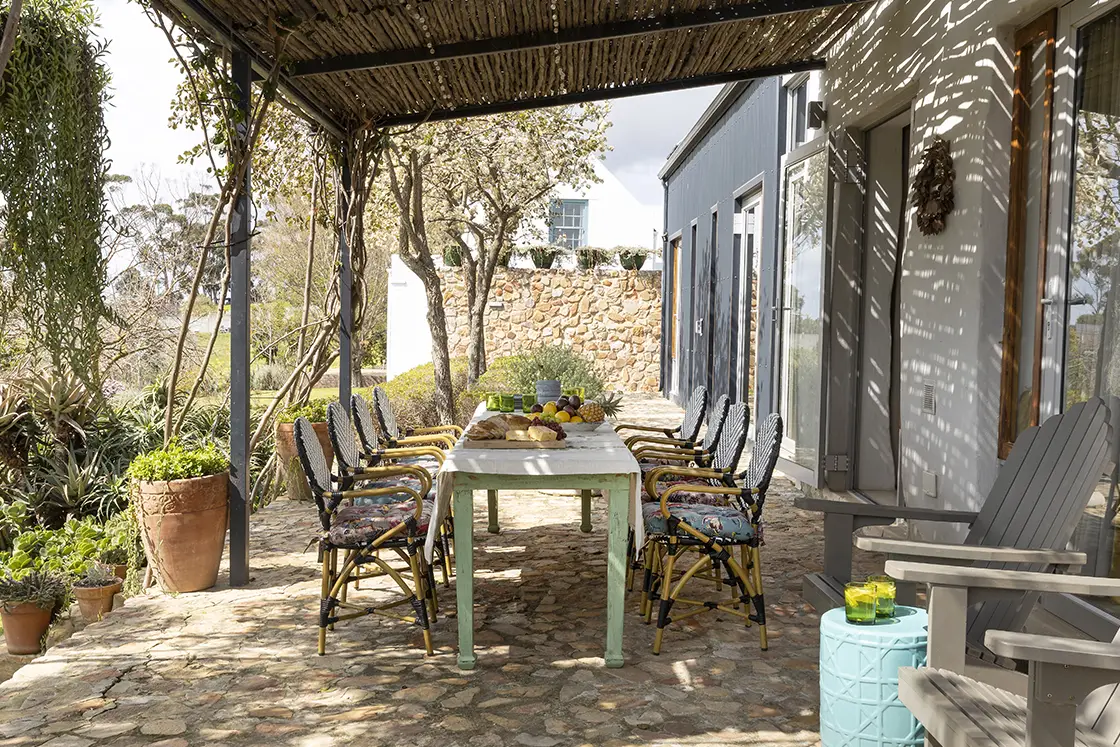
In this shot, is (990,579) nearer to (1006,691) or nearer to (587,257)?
(1006,691)

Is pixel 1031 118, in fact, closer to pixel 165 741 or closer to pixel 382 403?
pixel 382 403

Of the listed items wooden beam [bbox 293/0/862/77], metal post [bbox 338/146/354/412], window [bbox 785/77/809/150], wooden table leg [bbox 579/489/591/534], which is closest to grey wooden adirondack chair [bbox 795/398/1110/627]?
wooden table leg [bbox 579/489/591/534]

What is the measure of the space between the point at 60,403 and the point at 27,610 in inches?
109

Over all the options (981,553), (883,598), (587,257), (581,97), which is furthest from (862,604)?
(587,257)

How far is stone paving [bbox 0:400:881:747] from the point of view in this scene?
120 inches

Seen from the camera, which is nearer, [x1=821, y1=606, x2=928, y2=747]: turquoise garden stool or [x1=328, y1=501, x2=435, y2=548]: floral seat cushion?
[x1=821, y1=606, x2=928, y2=747]: turquoise garden stool

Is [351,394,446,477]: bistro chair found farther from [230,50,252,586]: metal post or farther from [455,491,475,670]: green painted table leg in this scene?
[455,491,475,670]: green painted table leg

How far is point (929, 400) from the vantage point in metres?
4.98

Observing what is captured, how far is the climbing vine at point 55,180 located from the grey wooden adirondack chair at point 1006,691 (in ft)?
19.0

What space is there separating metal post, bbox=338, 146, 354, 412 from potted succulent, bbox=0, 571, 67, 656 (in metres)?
2.62

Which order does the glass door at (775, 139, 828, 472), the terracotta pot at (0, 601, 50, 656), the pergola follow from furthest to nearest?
the glass door at (775, 139, 828, 472) → the pergola → the terracotta pot at (0, 601, 50, 656)

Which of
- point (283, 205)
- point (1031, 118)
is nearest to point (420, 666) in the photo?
point (1031, 118)

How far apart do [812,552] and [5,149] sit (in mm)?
5569

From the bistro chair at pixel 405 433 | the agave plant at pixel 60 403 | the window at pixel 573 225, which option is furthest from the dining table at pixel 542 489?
the window at pixel 573 225
